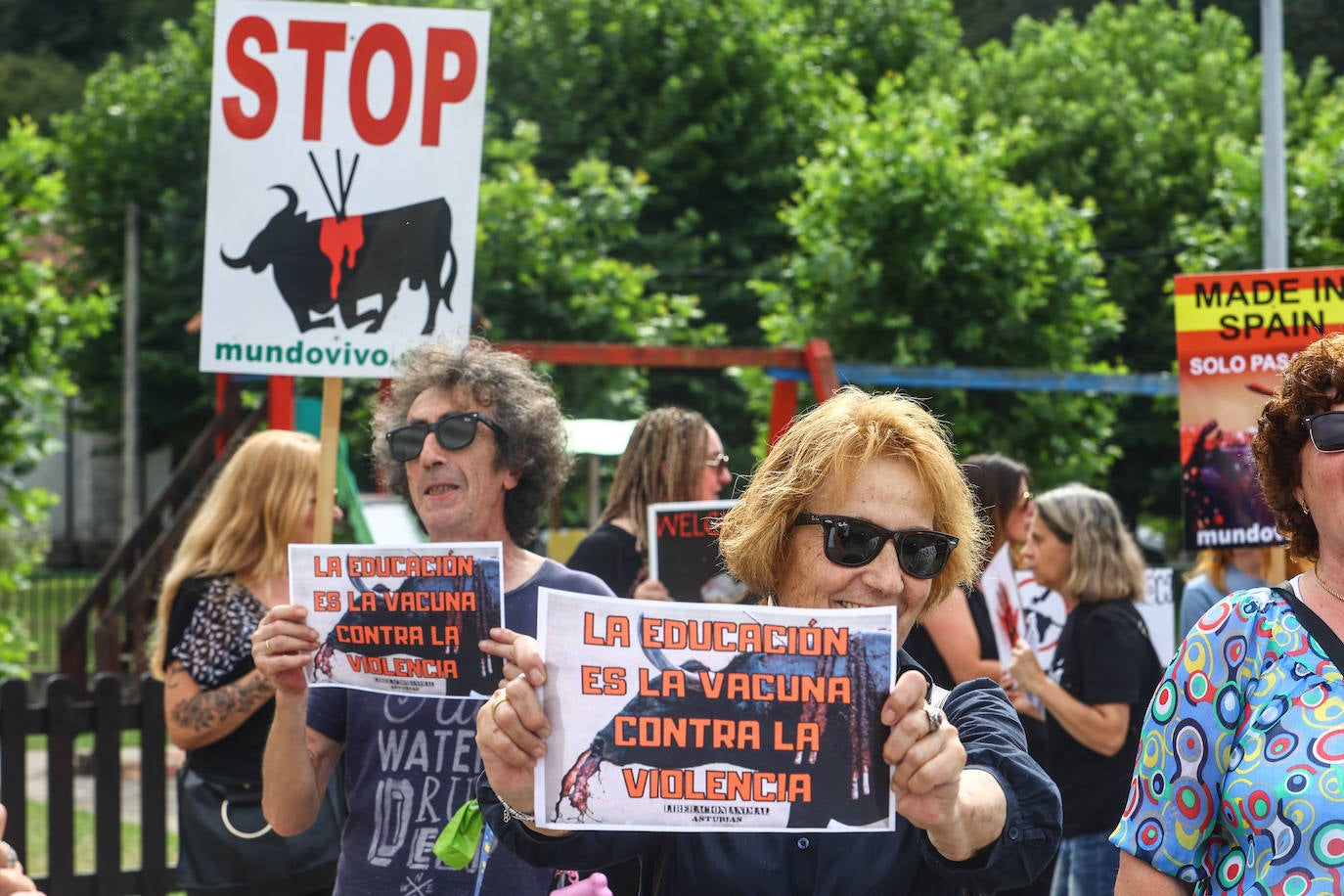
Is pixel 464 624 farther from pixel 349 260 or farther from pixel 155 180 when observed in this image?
pixel 155 180

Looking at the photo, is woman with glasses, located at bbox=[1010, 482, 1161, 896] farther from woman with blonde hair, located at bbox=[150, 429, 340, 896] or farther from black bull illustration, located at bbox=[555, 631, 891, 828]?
black bull illustration, located at bbox=[555, 631, 891, 828]

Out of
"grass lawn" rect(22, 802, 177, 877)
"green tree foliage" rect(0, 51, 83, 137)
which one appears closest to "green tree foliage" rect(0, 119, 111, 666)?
"grass lawn" rect(22, 802, 177, 877)

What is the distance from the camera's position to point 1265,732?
2.10m

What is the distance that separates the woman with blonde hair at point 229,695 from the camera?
12.6ft

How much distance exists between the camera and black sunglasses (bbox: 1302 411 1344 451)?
2.23 m

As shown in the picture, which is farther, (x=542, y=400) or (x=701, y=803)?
(x=542, y=400)

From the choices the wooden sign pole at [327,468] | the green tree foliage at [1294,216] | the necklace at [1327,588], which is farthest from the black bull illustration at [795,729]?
the green tree foliage at [1294,216]

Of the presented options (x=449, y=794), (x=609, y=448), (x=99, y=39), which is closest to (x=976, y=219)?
(x=609, y=448)

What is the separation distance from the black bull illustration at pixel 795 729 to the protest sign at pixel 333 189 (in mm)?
2043

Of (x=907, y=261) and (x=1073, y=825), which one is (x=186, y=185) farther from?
(x=1073, y=825)

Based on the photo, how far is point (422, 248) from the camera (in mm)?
3818

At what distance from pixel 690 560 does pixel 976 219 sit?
8752 millimetres

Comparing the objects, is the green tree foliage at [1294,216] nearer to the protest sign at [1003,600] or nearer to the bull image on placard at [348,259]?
the protest sign at [1003,600]

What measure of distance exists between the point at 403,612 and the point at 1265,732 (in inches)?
60.8
